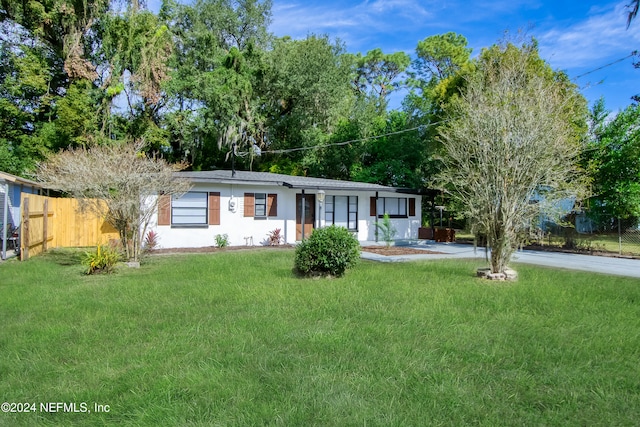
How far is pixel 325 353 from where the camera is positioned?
4.18m

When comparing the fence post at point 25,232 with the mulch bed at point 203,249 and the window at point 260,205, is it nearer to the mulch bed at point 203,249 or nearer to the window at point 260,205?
the mulch bed at point 203,249

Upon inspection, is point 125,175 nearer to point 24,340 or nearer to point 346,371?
point 24,340

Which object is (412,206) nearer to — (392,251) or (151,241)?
(392,251)

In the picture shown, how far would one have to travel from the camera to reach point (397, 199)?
19172 mm

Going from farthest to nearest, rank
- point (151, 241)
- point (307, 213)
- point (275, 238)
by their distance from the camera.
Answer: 1. point (307, 213)
2. point (275, 238)
3. point (151, 241)

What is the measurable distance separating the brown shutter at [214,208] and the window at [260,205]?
3.45 feet

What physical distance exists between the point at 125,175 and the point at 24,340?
19.7 feet

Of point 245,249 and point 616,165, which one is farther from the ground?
point 616,165

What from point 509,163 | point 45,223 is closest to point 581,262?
point 509,163

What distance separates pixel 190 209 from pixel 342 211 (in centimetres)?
633

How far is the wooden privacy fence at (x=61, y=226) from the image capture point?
40.7 ft

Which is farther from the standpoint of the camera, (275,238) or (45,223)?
(275,238)

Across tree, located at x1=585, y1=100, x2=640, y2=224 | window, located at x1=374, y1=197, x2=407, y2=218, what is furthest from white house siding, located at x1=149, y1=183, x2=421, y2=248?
tree, located at x1=585, y1=100, x2=640, y2=224

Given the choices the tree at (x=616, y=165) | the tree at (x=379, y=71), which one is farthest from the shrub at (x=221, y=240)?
the tree at (x=379, y=71)
